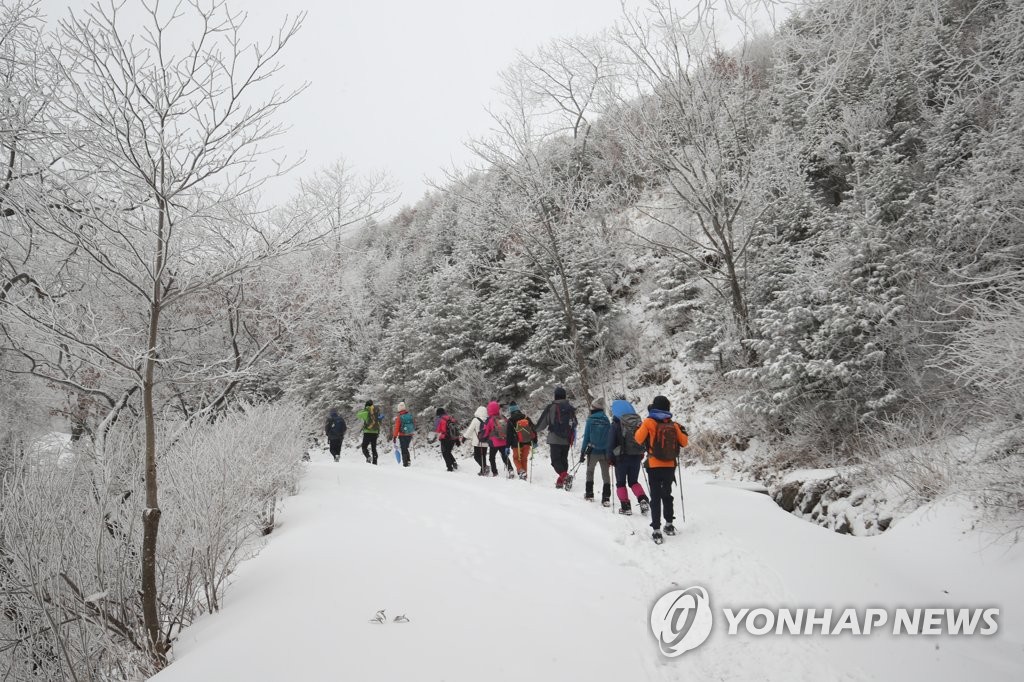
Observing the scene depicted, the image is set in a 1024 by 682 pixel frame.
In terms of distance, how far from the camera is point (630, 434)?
6988 millimetres

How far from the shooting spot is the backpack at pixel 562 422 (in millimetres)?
9383

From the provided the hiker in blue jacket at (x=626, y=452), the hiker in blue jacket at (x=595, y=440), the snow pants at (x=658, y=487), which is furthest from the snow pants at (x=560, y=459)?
the snow pants at (x=658, y=487)

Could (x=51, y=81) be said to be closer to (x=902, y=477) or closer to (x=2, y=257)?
(x=2, y=257)

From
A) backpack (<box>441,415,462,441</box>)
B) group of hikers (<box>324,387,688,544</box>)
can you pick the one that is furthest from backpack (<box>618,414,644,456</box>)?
backpack (<box>441,415,462,441</box>)

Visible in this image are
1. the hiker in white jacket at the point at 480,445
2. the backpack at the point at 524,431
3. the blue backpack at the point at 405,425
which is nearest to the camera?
the backpack at the point at 524,431

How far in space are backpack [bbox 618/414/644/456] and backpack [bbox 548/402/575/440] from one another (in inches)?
92.7

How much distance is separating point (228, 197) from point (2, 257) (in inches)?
97.6

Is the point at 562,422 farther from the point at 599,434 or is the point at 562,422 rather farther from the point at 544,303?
the point at 544,303

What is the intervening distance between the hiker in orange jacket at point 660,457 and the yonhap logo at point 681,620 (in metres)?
1.27

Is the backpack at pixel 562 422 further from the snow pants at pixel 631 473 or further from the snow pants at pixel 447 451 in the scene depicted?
the snow pants at pixel 447 451

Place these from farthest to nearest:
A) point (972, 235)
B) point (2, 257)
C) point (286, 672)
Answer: point (972, 235), point (2, 257), point (286, 672)

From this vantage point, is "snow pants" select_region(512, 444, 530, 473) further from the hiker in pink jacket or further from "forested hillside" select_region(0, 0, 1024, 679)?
"forested hillside" select_region(0, 0, 1024, 679)

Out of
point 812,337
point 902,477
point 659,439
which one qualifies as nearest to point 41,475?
point 659,439

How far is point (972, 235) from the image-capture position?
8781 mm
